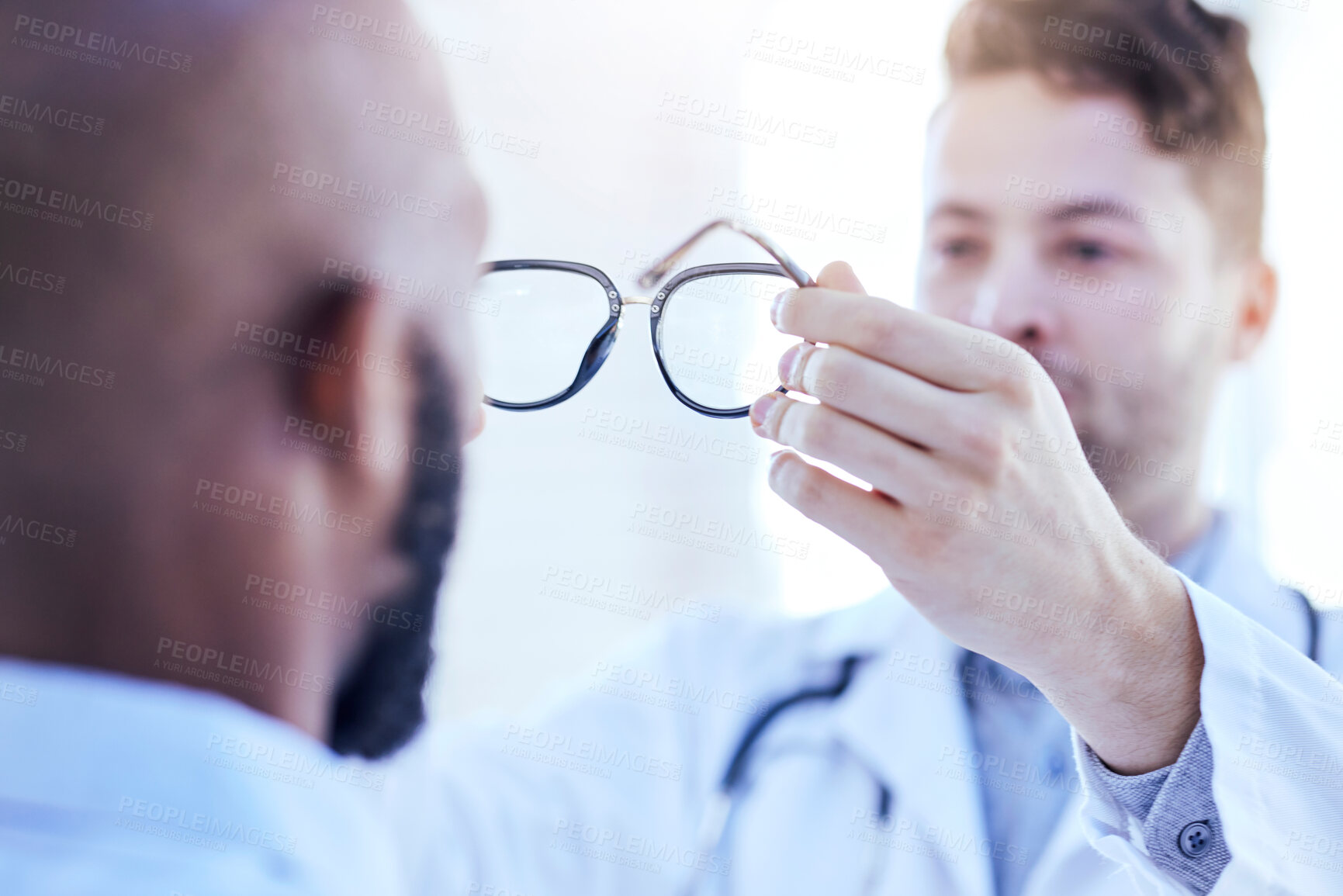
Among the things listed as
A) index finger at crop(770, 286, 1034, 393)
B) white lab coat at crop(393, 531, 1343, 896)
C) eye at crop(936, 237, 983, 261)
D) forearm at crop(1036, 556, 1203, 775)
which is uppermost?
index finger at crop(770, 286, 1034, 393)

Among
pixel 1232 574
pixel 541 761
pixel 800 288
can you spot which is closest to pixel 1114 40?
pixel 1232 574

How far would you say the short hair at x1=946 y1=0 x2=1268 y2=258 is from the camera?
114 cm

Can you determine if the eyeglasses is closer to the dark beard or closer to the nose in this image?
the dark beard

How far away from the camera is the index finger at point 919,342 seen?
0.57m

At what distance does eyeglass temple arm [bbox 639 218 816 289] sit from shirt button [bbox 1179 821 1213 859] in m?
0.60

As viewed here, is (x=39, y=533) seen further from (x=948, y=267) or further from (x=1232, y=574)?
(x=1232, y=574)

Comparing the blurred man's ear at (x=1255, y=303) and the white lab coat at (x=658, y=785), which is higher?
the blurred man's ear at (x=1255, y=303)

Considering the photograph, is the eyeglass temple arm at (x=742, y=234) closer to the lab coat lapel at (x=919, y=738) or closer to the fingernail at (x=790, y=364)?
the fingernail at (x=790, y=364)

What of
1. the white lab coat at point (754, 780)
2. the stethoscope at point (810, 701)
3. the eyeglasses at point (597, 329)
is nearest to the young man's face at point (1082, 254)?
the stethoscope at point (810, 701)

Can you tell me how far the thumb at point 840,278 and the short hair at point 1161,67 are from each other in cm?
72

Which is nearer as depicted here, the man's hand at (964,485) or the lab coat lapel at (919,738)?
the man's hand at (964,485)

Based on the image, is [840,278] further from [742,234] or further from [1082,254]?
[1082,254]

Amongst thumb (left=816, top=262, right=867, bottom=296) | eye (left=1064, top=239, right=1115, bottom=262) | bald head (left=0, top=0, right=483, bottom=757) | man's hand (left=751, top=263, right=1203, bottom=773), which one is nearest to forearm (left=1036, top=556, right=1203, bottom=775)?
man's hand (left=751, top=263, right=1203, bottom=773)

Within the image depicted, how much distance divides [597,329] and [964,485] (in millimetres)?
389
